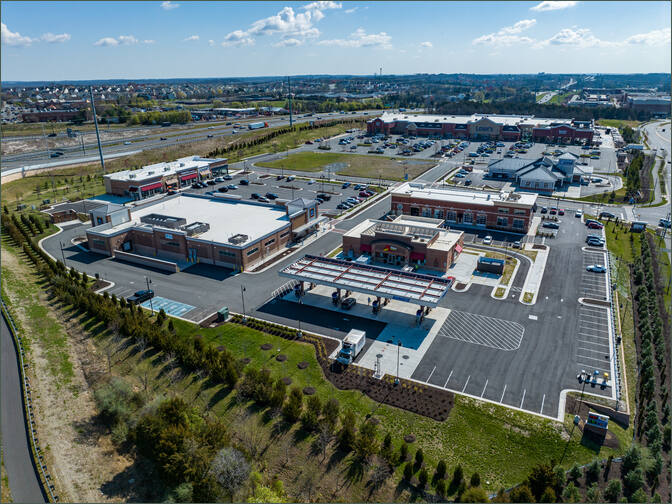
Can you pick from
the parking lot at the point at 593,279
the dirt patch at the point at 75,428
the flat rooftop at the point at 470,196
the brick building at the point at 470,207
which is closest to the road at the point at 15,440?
the dirt patch at the point at 75,428

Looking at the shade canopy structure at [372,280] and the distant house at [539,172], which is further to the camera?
the distant house at [539,172]

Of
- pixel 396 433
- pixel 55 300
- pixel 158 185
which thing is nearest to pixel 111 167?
pixel 158 185

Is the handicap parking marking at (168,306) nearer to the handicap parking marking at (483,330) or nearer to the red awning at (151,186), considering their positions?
the handicap parking marking at (483,330)

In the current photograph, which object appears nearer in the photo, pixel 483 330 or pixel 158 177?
pixel 483 330

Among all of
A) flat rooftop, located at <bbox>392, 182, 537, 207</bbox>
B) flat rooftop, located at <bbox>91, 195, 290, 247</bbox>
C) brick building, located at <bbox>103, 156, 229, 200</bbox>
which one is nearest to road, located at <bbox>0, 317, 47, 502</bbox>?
flat rooftop, located at <bbox>91, 195, 290, 247</bbox>

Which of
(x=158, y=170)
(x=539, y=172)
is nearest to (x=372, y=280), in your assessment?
(x=539, y=172)

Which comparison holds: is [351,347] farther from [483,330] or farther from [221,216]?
[221,216]
